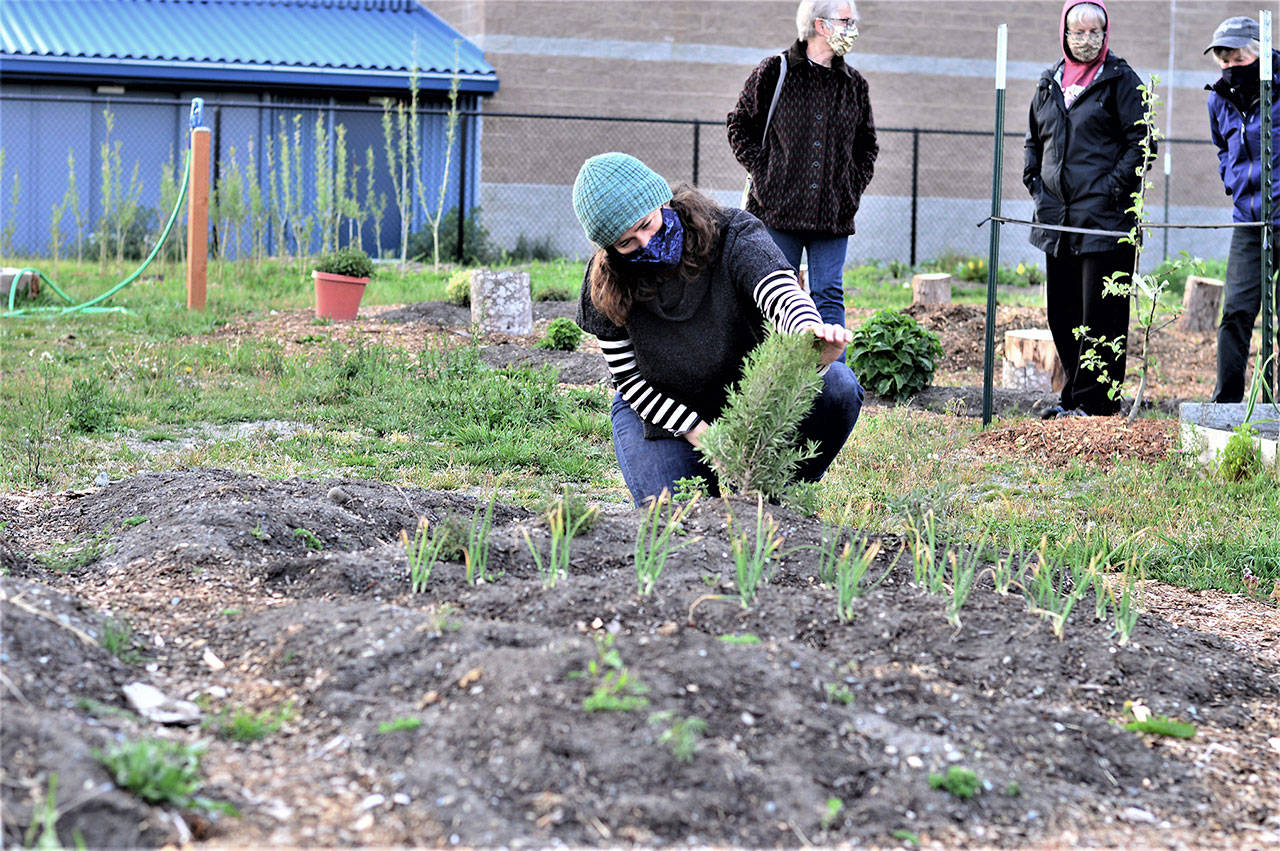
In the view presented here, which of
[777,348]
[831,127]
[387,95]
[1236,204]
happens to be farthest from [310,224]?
[777,348]

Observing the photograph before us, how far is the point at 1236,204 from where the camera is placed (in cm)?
645

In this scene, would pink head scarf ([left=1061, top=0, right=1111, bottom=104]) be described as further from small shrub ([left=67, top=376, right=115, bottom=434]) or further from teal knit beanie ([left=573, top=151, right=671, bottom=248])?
small shrub ([left=67, top=376, right=115, bottom=434])

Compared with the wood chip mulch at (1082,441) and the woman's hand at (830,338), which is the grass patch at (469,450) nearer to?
the wood chip mulch at (1082,441)

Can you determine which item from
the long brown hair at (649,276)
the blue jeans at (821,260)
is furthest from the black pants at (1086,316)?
the long brown hair at (649,276)

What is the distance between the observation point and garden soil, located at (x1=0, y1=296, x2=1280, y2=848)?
6.73 ft

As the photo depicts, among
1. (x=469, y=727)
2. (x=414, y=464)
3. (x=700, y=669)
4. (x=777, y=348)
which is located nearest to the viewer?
(x=469, y=727)

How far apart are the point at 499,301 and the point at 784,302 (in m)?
6.24

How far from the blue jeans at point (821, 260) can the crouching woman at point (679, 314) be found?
214 cm

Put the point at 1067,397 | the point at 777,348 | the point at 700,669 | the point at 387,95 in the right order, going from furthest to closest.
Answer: the point at 387,95 < the point at 1067,397 < the point at 777,348 < the point at 700,669

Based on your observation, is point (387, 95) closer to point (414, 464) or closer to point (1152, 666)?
point (414, 464)

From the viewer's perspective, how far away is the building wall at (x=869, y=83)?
53.8 ft

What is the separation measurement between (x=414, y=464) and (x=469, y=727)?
3224 millimetres

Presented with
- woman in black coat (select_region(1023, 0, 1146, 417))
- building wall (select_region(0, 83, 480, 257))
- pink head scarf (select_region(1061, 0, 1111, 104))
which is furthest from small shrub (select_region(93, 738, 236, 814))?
building wall (select_region(0, 83, 480, 257))

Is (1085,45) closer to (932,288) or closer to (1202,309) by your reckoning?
(932,288)
